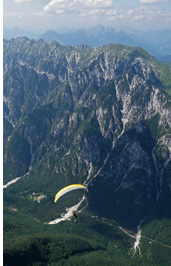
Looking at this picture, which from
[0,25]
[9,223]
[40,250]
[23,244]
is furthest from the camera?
[9,223]

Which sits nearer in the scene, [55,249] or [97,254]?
[55,249]

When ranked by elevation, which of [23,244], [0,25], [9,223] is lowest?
[9,223]

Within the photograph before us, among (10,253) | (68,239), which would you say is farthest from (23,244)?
(68,239)

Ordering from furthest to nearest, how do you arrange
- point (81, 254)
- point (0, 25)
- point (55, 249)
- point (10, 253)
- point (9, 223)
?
point (9, 223) → point (81, 254) → point (55, 249) → point (10, 253) → point (0, 25)

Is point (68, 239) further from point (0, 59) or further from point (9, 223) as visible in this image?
point (0, 59)

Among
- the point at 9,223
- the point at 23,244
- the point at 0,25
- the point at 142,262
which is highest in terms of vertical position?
the point at 0,25

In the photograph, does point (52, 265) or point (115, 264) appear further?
point (115, 264)

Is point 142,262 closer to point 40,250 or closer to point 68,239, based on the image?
point 68,239

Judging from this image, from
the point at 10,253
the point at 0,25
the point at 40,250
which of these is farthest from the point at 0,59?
the point at 40,250

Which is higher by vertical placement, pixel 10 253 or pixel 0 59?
pixel 0 59
